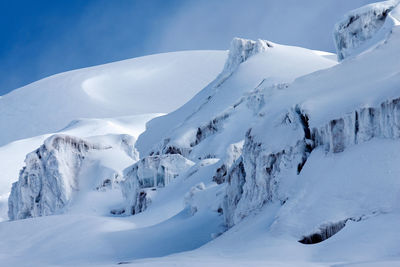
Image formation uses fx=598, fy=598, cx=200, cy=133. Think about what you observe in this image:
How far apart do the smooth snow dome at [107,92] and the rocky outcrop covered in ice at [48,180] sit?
58143mm

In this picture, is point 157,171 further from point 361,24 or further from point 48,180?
point 361,24

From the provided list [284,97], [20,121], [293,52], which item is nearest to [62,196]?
[293,52]

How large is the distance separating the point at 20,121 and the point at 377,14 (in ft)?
262

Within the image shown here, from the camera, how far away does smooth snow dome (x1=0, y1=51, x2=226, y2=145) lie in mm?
103438

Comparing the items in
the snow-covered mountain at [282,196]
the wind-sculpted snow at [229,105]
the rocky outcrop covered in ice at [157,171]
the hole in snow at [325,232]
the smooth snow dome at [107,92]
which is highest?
the smooth snow dome at [107,92]

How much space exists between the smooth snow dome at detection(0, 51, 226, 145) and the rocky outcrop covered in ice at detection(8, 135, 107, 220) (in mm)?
58143

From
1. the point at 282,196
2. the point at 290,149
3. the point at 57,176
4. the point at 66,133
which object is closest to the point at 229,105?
the point at 57,176

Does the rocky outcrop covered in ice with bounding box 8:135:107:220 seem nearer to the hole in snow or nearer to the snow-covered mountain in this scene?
the snow-covered mountain

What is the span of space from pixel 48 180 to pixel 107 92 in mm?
77637

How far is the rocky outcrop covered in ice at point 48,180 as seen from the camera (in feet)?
128

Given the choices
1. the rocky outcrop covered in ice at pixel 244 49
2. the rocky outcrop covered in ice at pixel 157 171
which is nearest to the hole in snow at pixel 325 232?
the rocky outcrop covered in ice at pixel 157 171

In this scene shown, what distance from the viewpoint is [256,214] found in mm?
14375

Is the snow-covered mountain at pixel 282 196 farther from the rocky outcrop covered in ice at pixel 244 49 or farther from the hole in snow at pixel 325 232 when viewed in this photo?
the rocky outcrop covered in ice at pixel 244 49

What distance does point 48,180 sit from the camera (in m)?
39.4
